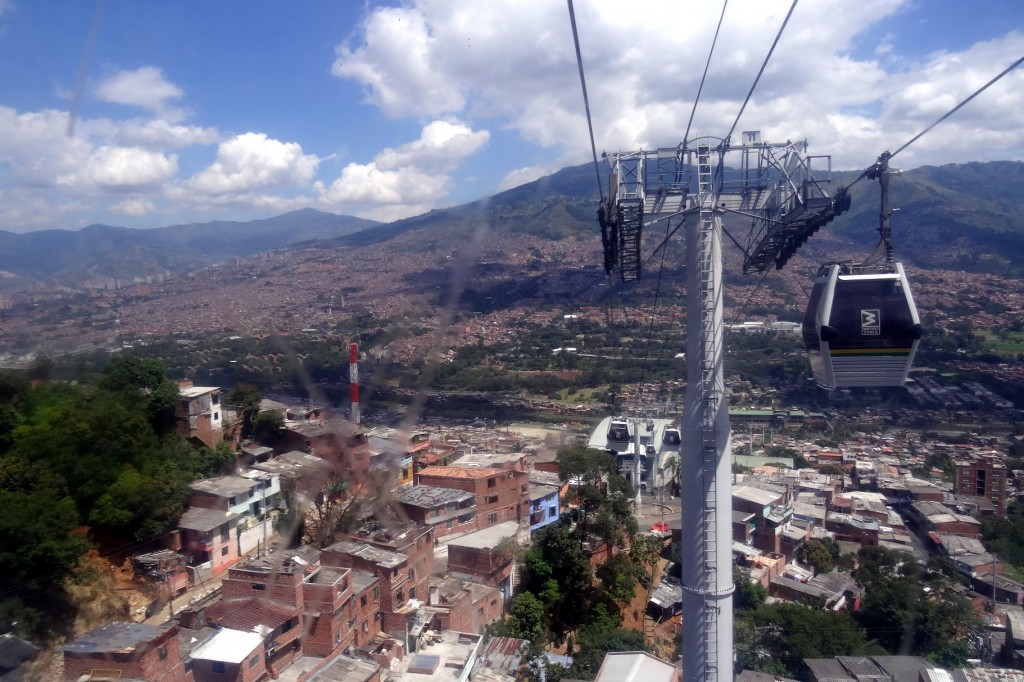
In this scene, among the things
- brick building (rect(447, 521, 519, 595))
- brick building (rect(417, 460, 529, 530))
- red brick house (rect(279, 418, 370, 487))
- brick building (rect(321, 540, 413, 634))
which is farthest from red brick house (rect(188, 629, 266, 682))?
brick building (rect(417, 460, 529, 530))

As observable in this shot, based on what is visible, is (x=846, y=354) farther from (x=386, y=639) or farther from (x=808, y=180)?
(x=386, y=639)

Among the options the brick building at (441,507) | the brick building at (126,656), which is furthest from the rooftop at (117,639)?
the brick building at (441,507)

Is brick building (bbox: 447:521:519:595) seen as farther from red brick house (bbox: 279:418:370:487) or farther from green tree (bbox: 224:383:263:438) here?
green tree (bbox: 224:383:263:438)

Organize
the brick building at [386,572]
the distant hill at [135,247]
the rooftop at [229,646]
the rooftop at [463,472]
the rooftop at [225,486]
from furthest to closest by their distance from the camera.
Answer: the distant hill at [135,247], the rooftop at [463,472], the rooftop at [225,486], the brick building at [386,572], the rooftop at [229,646]

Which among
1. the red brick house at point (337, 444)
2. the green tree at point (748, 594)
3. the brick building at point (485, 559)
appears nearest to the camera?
the brick building at point (485, 559)

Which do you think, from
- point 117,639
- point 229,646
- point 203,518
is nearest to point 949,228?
point 203,518

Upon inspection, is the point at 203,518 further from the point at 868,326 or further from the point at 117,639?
the point at 868,326

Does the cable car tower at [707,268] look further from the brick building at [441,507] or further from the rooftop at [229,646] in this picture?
the brick building at [441,507]
